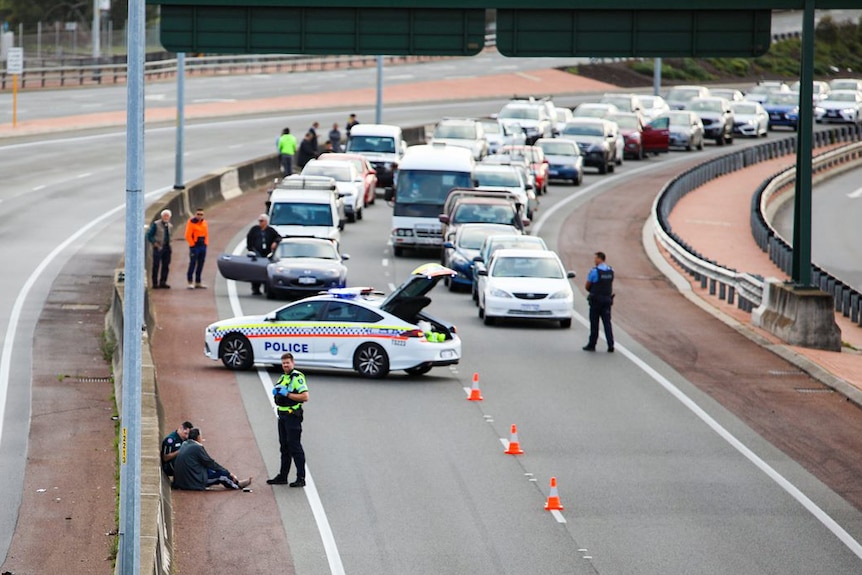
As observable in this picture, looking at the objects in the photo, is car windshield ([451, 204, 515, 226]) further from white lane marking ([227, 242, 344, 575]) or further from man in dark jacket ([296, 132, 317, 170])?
man in dark jacket ([296, 132, 317, 170])

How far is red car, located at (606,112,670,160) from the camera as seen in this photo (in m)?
64.2

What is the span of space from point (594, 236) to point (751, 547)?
28.2m

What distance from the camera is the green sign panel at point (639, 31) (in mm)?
29047

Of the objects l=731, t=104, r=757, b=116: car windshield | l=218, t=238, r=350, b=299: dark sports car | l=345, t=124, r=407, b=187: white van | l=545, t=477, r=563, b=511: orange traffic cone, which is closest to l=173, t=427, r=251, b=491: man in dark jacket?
l=545, t=477, r=563, b=511: orange traffic cone

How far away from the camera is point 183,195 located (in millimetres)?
42812

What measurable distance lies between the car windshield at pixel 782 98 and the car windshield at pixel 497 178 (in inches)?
1526

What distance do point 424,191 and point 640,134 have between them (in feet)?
88.7

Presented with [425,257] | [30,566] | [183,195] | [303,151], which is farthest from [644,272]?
[30,566]

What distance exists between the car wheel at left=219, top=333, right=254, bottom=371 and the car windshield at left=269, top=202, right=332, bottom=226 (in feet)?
39.3

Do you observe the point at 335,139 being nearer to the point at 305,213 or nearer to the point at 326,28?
the point at 305,213

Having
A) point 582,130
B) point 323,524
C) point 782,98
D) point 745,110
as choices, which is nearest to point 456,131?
point 582,130

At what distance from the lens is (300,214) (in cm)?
3659

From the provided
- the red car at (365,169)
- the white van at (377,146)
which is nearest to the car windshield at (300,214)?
the red car at (365,169)

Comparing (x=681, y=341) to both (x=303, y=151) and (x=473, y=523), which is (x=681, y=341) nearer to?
(x=473, y=523)
